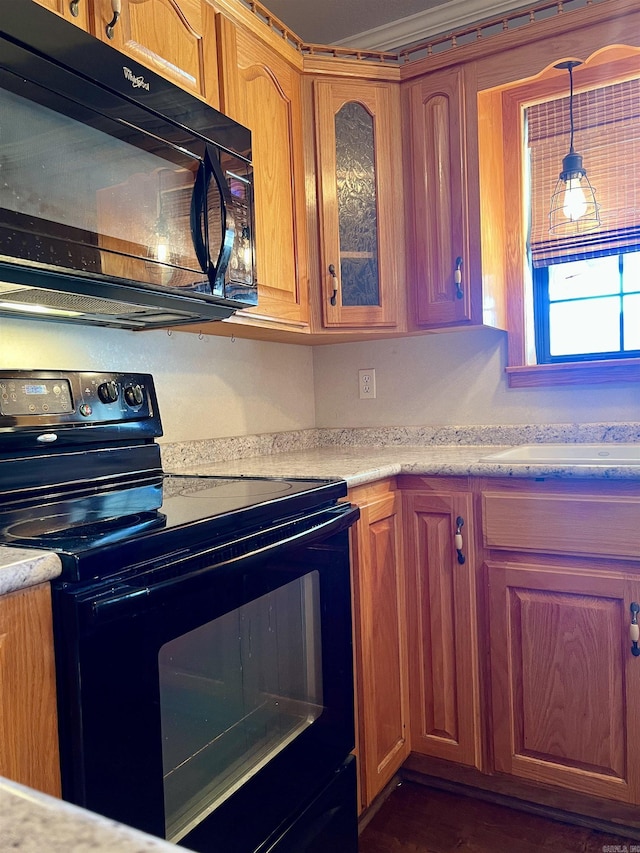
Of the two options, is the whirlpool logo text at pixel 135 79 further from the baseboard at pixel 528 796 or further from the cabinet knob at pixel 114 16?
the baseboard at pixel 528 796

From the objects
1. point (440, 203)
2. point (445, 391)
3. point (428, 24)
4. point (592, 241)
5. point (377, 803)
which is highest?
point (428, 24)

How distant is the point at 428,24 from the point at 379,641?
213 centimetres

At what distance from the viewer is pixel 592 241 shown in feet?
6.84

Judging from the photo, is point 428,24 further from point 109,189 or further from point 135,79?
point 109,189

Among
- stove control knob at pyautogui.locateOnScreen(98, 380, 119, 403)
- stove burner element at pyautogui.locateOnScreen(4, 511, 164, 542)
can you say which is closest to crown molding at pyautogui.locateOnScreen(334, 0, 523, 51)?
stove control knob at pyautogui.locateOnScreen(98, 380, 119, 403)

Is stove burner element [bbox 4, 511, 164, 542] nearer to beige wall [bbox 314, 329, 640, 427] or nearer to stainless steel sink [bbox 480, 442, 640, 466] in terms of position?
stainless steel sink [bbox 480, 442, 640, 466]

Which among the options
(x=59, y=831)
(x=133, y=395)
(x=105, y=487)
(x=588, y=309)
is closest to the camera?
(x=59, y=831)

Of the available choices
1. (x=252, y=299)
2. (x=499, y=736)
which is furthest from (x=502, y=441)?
(x=252, y=299)

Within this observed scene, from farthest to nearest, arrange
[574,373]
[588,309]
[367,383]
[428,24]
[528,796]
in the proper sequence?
[367,383]
[428,24]
[588,309]
[574,373]
[528,796]

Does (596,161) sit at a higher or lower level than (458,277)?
higher

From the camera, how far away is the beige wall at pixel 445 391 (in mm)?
2041

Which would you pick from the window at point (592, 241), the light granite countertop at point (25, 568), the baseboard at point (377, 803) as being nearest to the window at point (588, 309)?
the window at point (592, 241)

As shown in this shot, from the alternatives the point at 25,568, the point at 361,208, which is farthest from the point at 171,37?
the point at 25,568

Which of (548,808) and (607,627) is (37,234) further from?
(548,808)
